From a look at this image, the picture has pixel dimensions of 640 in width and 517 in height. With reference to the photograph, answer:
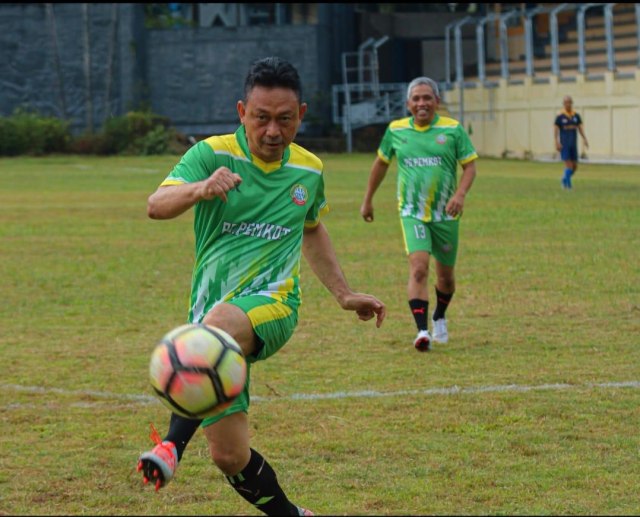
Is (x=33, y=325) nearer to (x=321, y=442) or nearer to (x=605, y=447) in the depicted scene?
(x=321, y=442)

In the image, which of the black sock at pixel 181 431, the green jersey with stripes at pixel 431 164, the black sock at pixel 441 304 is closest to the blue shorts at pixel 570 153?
the black sock at pixel 441 304

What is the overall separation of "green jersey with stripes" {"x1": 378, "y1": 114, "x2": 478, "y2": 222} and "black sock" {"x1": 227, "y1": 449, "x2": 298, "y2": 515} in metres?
5.87

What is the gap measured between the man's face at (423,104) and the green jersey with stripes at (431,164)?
0.29 feet

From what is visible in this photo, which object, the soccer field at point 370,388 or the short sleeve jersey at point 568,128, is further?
the short sleeve jersey at point 568,128

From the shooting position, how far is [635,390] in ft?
29.5

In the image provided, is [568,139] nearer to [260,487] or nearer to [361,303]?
[361,303]

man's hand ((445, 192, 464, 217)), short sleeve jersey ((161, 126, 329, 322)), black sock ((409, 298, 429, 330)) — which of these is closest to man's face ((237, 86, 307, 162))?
short sleeve jersey ((161, 126, 329, 322))

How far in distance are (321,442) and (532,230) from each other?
46.0 feet

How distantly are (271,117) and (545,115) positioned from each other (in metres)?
43.2

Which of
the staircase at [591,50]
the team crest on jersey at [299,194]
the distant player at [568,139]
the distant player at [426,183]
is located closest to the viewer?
the team crest on jersey at [299,194]

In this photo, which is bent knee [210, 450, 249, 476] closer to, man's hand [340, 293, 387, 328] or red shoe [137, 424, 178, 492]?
red shoe [137, 424, 178, 492]

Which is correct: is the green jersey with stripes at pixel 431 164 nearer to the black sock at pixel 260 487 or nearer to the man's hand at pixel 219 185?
the black sock at pixel 260 487

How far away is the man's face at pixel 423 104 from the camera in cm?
1102

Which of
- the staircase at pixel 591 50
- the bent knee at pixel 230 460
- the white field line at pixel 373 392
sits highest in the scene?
the staircase at pixel 591 50
